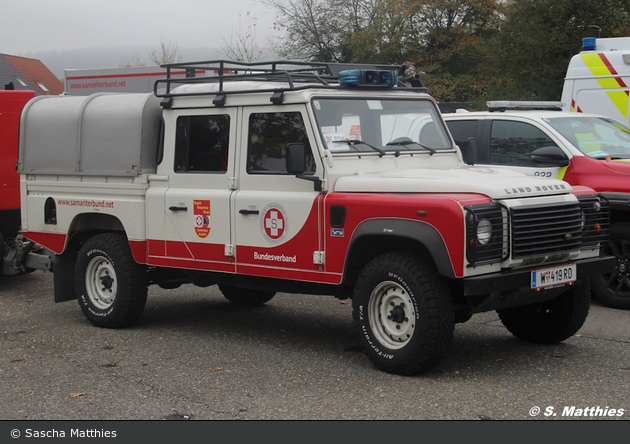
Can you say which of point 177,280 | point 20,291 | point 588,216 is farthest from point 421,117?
point 20,291

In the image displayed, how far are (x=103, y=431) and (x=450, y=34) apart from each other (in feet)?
96.2

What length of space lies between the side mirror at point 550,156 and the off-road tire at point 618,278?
0.87 metres

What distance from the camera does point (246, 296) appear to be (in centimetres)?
865

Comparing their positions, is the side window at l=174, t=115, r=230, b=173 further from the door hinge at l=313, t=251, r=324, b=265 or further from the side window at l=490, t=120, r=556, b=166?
the side window at l=490, t=120, r=556, b=166

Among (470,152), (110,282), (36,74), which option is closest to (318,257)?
(470,152)

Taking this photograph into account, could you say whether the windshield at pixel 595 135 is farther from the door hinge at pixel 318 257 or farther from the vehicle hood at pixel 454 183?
the door hinge at pixel 318 257

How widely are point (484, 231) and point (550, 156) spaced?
3.37 meters

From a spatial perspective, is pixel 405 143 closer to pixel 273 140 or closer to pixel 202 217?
pixel 273 140

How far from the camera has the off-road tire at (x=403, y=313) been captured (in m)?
5.39

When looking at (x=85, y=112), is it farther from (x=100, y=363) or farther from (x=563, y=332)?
(x=563, y=332)

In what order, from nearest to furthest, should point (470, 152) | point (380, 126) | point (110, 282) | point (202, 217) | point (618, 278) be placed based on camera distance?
1. point (380, 126)
2. point (202, 217)
3. point (470, 152)
4. point (110, 282)
5. point (618, 278)

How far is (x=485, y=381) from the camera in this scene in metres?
5.51

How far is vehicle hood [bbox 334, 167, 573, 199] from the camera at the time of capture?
5.45 meters

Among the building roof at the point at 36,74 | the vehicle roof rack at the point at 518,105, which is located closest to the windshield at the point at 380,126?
the vehicle roof rack at the point at 518,105
